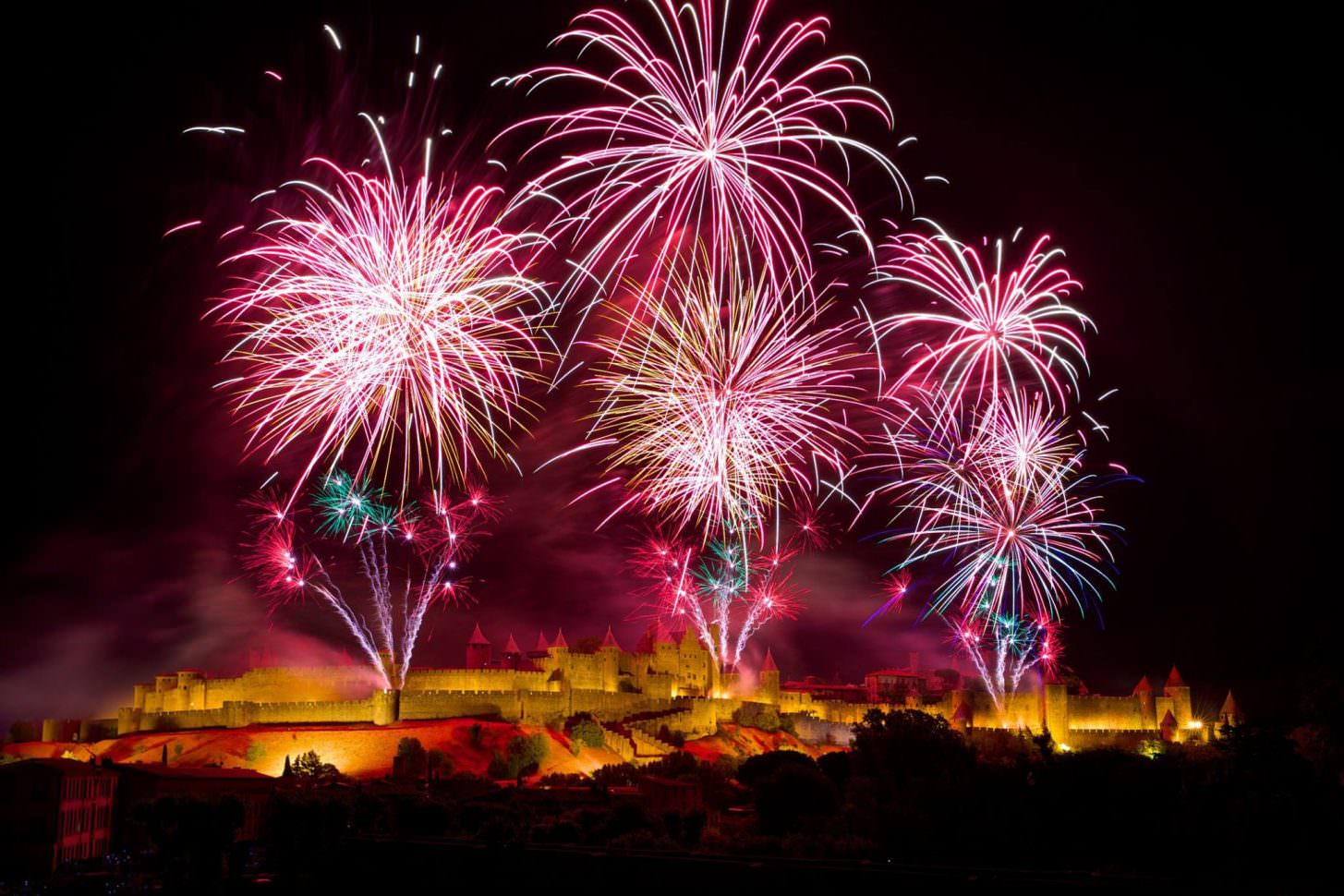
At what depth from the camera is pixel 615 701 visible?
221 ft

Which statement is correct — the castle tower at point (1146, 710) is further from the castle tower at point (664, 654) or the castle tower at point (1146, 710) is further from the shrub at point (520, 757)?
the shrub at point (520, 757)

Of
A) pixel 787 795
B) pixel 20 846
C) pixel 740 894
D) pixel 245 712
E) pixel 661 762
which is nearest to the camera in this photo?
pixel 740 894

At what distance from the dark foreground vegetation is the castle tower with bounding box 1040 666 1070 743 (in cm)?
3562

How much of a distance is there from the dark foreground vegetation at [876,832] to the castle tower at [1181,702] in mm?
39548

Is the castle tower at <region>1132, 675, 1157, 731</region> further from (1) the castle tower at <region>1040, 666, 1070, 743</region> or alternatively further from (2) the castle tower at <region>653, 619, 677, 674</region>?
(2) the castle tower at <region>653, 619, 677, 674</region>

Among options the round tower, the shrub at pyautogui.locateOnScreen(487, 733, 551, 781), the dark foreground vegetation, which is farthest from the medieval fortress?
the dark foreground vegetation

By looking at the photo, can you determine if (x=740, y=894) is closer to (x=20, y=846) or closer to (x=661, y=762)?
(x=20, y=846)

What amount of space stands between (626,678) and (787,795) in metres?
40.3

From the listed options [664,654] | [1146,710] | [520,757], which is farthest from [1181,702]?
[520,757]

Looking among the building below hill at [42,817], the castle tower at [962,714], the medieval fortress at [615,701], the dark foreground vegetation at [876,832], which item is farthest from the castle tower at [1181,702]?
the building below hill at [42,817]

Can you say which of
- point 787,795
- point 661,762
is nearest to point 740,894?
point 787,795

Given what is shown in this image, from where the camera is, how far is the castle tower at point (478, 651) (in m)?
78.4

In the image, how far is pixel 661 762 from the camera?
5256cm

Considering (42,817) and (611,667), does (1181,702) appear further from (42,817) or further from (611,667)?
(42,817)
